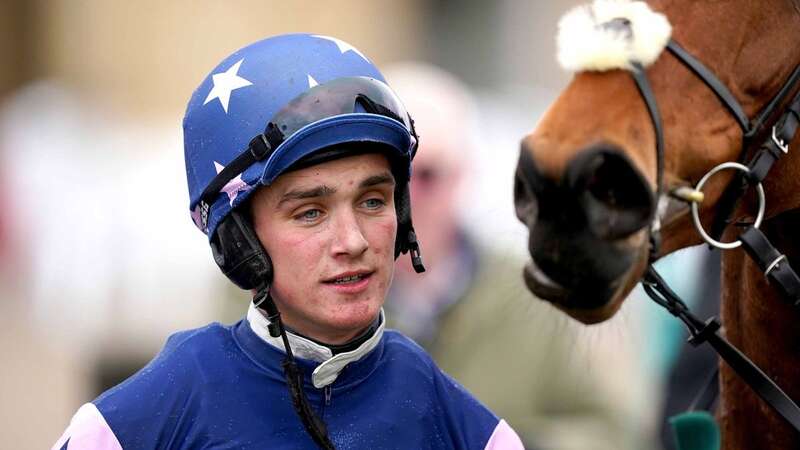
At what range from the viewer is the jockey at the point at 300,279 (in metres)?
3.04

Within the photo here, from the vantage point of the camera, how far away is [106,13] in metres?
13.1

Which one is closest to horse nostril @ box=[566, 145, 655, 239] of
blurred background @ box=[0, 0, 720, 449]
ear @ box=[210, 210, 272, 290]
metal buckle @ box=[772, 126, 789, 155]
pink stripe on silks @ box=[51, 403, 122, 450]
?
metal buckle @ box=[772, 126, 789, 155]

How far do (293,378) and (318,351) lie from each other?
0.10 m

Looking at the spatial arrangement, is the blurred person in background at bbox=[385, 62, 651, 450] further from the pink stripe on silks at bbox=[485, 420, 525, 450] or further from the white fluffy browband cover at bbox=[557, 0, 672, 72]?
the white fluffy browband cover at bbox=[557, 0, 672, 72]

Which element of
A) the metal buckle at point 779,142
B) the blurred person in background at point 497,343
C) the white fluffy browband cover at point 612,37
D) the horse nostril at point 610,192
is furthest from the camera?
the blurred person in background at point 497,343

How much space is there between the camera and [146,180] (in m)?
8.46

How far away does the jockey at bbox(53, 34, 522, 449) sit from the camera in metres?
3.04

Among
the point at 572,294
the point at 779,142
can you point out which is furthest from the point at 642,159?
the point at 779,142

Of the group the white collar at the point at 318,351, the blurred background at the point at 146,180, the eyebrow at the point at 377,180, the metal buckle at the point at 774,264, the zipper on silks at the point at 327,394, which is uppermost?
the eyebrow at the point at 377,180

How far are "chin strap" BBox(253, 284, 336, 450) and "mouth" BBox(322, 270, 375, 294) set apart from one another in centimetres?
13

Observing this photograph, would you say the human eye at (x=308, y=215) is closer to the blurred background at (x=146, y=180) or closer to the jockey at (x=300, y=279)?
the jockey at (x=300, y=279)

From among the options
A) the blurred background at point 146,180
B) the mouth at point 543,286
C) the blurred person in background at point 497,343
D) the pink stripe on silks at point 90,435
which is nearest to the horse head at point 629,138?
the mouth at point 543,286

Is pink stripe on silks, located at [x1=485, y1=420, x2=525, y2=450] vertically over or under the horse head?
under

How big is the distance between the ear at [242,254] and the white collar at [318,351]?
3.8 inches
